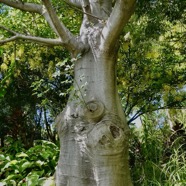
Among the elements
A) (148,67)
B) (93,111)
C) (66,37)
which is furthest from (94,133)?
(148,67)

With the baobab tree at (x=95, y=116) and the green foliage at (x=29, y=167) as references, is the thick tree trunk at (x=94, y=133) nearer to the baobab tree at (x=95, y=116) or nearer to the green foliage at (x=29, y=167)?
the baobab tree at (x=95, y=116)

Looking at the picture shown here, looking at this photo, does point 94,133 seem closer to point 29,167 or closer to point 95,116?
point 95,116

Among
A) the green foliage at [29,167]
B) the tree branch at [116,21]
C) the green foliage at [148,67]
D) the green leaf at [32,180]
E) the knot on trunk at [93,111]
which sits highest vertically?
the green foliage at [148,67]

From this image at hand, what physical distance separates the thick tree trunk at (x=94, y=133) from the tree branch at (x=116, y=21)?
178 mm

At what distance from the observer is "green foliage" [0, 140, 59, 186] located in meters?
3.69

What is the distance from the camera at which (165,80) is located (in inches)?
215

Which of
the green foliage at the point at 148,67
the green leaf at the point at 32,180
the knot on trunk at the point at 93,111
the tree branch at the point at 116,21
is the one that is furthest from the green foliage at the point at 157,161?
the tree branch at the point at 116,21

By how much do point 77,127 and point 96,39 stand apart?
1086 mm

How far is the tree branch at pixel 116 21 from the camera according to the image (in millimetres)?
2779

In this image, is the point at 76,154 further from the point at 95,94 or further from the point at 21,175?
the point at 21,175

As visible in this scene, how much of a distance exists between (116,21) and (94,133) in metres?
1.10

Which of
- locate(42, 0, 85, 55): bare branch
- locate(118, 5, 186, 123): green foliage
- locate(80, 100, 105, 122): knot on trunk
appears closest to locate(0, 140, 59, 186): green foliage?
locate(80, 100, 105, 122): knot on trunk

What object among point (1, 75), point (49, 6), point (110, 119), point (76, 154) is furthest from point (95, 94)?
point (1, 75)

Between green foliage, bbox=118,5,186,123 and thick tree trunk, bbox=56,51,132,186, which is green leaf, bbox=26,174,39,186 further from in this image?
green foliage, bbox=118,5,186,123
